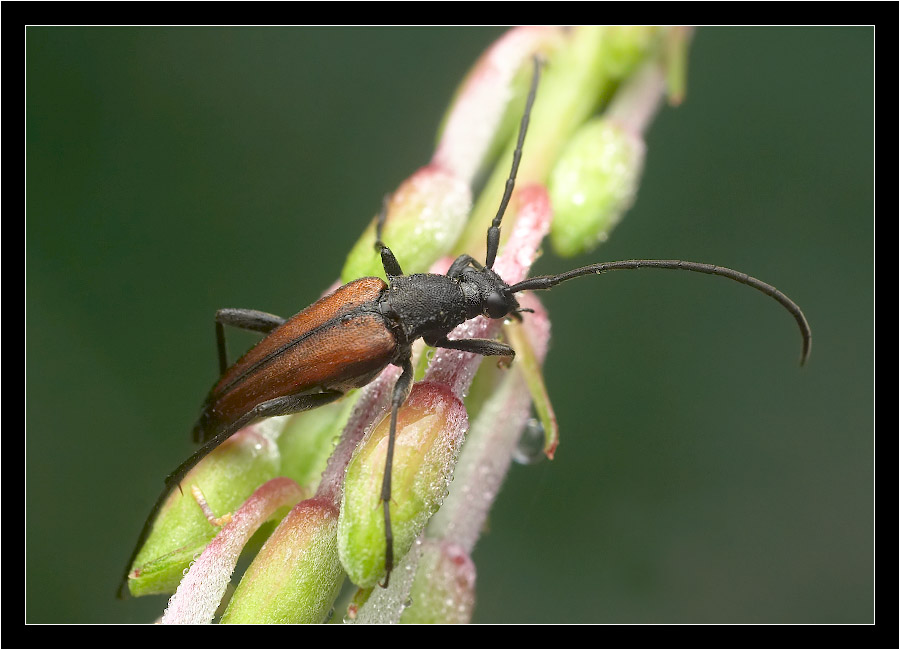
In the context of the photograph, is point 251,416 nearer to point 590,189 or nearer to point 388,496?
point 388,496

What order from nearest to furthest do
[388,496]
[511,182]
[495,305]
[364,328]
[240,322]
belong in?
[388,496] → [511,182] → [495,305] → [364,328] → [240,322]

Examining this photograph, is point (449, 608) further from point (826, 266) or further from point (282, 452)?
point (826, 266)

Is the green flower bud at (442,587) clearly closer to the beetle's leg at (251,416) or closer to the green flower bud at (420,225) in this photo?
the beetle's leg at (251,416)

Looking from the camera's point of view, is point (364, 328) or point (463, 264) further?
point (364, 328)

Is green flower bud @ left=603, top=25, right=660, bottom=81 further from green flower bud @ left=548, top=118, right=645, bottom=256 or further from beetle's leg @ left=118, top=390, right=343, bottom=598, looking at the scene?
beetle's leg @ left=118, top=390, right=343, bottom=598

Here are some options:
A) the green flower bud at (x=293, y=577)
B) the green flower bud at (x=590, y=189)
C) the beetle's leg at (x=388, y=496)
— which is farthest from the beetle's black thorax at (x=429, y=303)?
the green flower bud at (x=293, y=577)

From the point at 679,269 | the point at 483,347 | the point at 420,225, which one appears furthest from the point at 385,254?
the point at 679,269
